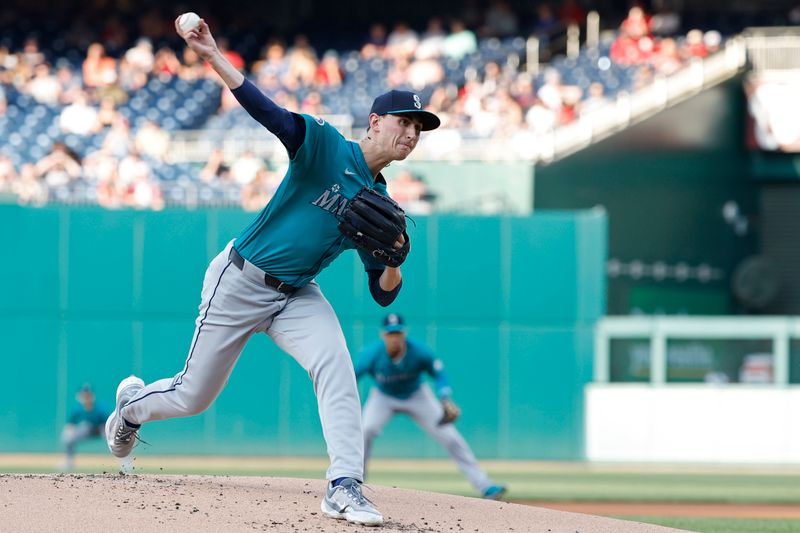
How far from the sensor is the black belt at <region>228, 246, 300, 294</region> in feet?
17.4

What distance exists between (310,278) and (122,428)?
4.00 feet

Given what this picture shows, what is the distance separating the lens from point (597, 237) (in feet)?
47.8

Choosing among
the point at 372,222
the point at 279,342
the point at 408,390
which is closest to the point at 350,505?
the point at 279,342

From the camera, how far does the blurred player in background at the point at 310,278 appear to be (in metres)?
5.11

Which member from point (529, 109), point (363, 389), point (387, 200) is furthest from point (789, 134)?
point (387, 200)

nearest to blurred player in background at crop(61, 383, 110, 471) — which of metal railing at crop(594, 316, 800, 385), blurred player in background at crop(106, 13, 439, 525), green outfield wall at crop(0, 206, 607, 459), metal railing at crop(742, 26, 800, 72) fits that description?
green outfield wall at crop(0, 206, 607, 459)

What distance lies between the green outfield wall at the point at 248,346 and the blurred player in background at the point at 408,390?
3.91m

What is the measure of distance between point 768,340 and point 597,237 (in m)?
2.27

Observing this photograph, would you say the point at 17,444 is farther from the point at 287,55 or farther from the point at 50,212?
the point at 287,55

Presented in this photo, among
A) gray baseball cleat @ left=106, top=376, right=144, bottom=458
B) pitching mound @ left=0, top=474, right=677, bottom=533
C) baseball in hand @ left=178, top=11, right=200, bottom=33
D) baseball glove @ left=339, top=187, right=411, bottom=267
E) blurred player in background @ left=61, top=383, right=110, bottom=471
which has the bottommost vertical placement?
blurred player in background @ left=61, top=383, right=110, bottom=471

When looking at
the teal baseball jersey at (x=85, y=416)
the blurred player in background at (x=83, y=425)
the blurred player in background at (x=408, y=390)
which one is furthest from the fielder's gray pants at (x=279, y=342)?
the teal baseball jersey at (x=85, y=416)

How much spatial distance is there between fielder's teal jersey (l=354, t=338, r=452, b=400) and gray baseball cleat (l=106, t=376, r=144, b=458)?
409cm

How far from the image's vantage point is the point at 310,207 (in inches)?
205

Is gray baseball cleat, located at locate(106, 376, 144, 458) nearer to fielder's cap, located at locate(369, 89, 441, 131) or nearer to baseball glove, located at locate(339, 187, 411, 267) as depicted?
baseball glove, located at locate(339, 187, 411, 267)
